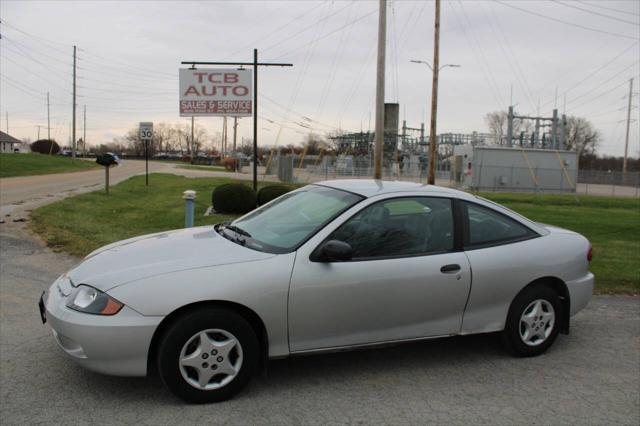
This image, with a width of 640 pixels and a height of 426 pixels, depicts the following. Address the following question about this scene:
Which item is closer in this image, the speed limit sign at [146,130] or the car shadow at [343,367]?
the car shadow at [343,367]

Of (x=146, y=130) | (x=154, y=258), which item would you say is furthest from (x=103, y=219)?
(x=146, y=130)

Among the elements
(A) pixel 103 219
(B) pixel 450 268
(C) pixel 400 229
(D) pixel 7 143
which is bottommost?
(A) pixel 103 219

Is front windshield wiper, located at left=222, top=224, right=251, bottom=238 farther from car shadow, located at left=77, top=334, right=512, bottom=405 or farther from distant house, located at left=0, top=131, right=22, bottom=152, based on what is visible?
distant house, located at left=0, top=131, right=22, bottom=152

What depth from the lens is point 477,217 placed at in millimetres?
4535

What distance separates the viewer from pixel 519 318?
4.51 m

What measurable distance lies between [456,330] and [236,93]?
45.6ft

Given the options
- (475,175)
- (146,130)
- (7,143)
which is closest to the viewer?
(146,130)

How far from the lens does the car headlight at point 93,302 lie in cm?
340

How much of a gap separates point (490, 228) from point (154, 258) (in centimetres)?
267

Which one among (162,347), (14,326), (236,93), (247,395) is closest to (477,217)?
(247,395)

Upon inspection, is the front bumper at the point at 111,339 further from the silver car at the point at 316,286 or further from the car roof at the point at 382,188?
the car roof at the point at 382,188

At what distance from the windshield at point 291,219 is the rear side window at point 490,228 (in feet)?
3.18

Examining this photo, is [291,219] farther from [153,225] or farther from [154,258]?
[153,225]

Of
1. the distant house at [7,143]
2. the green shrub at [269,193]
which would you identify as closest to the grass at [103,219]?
the green shrub at [269,193]
